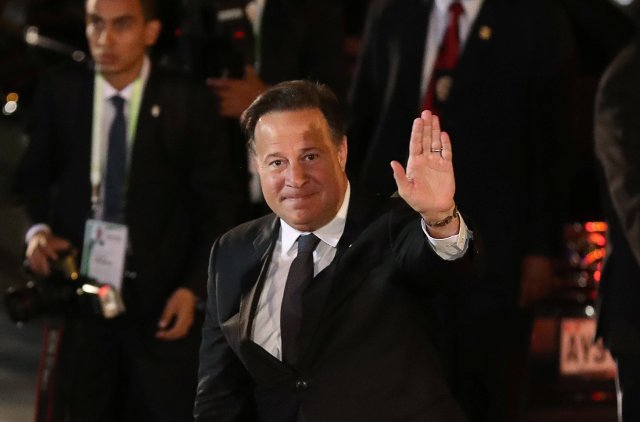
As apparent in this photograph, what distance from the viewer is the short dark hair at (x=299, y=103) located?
373cm

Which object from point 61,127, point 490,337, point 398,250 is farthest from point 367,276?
point 61,127

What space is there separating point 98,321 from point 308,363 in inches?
68.5

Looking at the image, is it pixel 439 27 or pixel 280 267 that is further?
pixel 439 27

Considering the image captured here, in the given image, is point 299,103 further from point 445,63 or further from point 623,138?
point 445,63

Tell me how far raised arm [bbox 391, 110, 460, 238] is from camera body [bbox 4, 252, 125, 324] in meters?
1.98

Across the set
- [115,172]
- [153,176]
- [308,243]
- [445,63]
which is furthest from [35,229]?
[308,243]

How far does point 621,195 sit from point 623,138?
0.19m

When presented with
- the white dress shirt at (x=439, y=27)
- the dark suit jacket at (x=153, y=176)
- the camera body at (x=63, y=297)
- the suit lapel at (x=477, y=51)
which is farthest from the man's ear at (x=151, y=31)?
the suit lapel at (x=477, y=51)

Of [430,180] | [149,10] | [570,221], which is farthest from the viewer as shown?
[570,221]

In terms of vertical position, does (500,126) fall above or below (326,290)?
above

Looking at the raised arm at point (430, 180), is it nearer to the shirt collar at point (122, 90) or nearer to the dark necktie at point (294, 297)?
the dark necktie at point (294, 297)

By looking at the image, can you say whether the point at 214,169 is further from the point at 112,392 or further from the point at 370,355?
the point at 370,355

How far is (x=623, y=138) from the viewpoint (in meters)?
4.59

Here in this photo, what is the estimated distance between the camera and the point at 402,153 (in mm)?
5348
